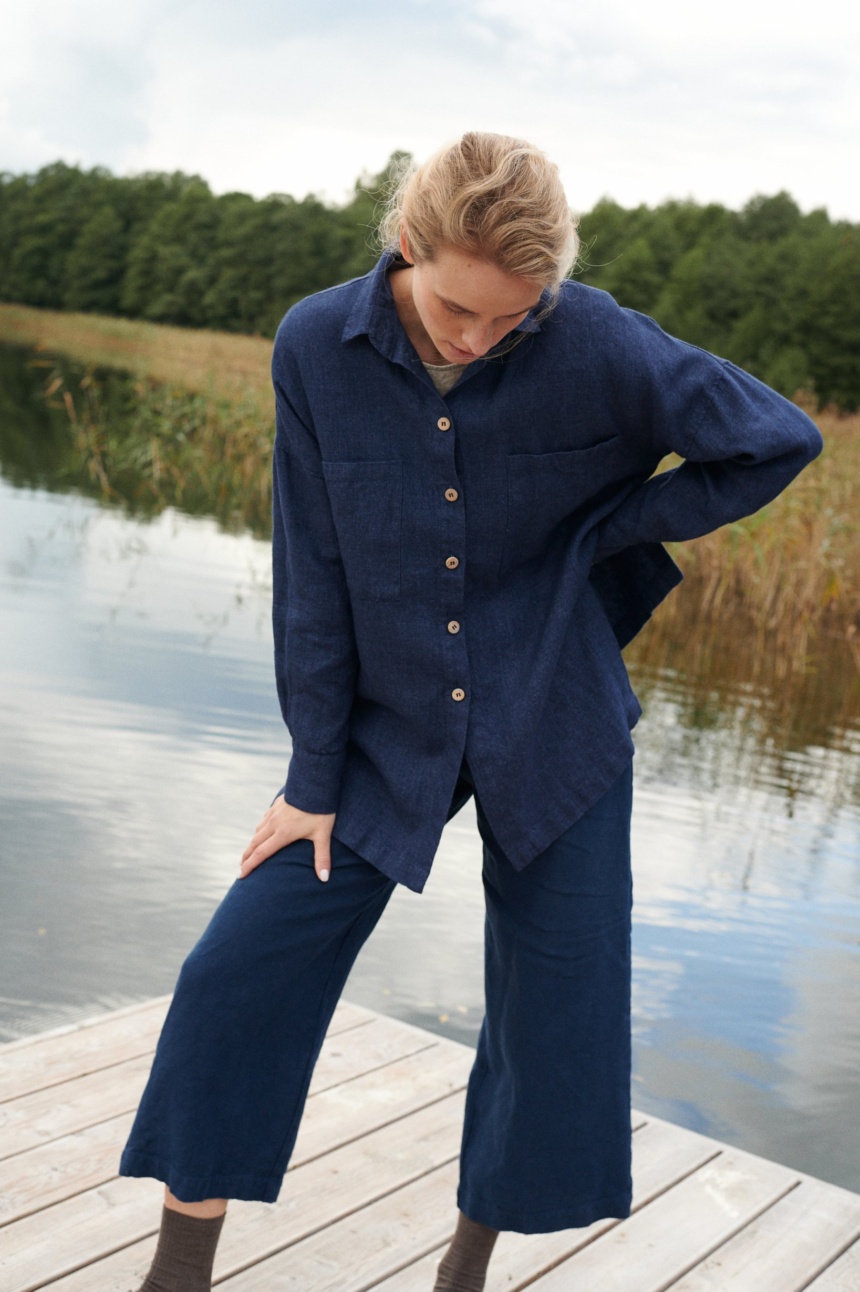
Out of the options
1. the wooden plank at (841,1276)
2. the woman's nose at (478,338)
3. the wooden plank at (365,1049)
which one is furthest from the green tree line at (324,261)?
the woman's nose at (478,338)

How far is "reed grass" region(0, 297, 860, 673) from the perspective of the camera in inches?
309

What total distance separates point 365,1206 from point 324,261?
44.2m

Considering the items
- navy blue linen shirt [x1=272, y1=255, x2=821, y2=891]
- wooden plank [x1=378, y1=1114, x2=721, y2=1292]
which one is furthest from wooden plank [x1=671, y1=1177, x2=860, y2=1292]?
navy blue linen shirt [x1=272, y1=255, x2=821, y2=891]

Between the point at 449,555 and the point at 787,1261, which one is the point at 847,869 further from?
the point at 449,555

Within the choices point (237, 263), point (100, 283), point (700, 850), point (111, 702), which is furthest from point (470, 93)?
point (100, 283)

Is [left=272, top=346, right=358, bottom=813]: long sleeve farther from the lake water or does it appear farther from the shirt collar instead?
the lake water

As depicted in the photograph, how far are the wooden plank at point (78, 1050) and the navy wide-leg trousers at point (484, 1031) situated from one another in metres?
0.79

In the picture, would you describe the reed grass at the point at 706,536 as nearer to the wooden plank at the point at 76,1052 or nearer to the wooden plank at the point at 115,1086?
the wooden plank at the point at 115,1086

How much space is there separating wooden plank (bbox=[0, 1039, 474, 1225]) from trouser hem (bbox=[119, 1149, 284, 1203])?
42 cm

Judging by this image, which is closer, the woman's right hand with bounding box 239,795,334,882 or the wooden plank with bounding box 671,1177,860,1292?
the woman's right hand with bounding box 239,795,334,882

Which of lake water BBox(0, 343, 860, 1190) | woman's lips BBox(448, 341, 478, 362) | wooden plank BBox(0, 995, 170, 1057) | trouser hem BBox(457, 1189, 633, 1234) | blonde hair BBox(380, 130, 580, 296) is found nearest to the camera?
blonde hair BBox(380, 130, 580, 296)

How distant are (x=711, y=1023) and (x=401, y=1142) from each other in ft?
4.81

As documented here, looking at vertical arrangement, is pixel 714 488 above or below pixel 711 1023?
above

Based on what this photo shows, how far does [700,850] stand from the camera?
4836 mm
